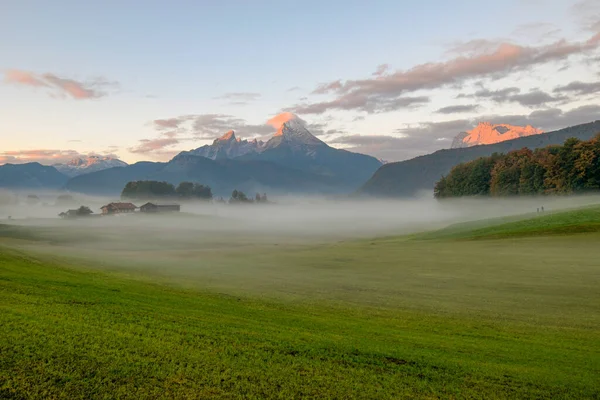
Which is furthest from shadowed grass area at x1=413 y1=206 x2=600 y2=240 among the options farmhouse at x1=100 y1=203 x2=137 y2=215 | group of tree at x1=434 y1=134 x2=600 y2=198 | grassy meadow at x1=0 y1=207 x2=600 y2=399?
farmhouse at x1=100 y1=203 x2=137 y2=215

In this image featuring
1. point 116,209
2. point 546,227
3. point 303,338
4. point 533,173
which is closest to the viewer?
point 303,338

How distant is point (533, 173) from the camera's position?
5256 inches

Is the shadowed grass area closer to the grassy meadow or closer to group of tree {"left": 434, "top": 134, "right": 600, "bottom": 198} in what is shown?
the grassy meadow

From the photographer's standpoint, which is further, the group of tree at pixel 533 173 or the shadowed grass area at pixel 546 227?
the group of tree at pixel 533 173

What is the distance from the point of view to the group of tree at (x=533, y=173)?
117m

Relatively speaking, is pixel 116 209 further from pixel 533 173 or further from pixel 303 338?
pixel 303 338

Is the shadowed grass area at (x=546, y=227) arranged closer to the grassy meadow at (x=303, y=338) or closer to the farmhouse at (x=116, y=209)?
the grassy meadow at (x=303, y=338)

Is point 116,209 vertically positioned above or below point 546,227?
above

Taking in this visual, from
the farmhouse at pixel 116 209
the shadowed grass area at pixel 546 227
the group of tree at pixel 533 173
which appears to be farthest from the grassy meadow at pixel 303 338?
the farmhouse at pixel 116 209

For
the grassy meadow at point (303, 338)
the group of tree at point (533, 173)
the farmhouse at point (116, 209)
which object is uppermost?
the group of tree at point (533, 173)

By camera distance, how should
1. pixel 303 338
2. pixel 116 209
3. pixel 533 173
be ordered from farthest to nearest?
pixel 116 209
pixel 533 173
pixel 303 338

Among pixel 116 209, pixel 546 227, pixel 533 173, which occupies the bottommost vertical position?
pixel 546 227

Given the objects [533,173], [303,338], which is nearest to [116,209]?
[533,173]

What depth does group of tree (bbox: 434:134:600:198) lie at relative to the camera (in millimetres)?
116938
